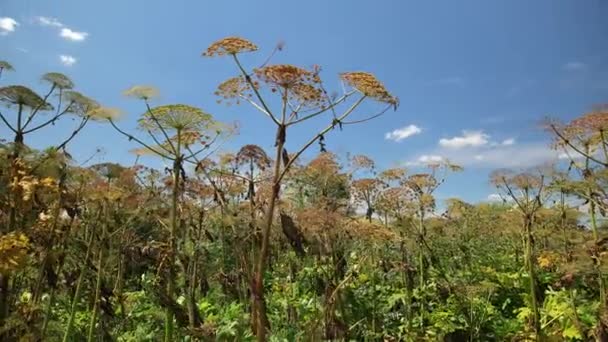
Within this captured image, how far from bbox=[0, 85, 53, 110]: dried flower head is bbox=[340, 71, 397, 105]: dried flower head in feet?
12.0

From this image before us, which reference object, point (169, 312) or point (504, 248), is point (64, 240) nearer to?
point (169, 312)

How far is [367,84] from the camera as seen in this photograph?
11.7ft

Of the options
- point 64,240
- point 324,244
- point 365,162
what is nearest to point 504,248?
point 365,162

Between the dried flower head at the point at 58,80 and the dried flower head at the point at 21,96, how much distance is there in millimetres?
540

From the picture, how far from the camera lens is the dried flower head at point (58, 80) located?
19.2 feet

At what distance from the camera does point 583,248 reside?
21.8 feet

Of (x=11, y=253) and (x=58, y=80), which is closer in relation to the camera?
(x=11, y=253)

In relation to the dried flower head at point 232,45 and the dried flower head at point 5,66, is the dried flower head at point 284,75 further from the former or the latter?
the dried flower head at point 5,66

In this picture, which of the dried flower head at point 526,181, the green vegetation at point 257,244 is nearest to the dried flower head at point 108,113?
the green vegetation at point 257,244

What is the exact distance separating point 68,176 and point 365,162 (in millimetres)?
6646

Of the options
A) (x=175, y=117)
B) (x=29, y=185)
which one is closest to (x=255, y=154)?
(x=175, y=117)

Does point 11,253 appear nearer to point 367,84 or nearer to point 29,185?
point 29,185

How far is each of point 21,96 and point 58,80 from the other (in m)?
0.70

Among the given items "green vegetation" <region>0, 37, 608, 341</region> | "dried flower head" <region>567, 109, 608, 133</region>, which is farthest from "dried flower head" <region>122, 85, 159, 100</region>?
"dried flower head" <region>567, 109, 608, 133</region>
